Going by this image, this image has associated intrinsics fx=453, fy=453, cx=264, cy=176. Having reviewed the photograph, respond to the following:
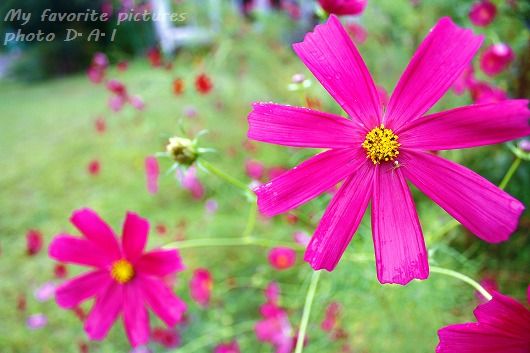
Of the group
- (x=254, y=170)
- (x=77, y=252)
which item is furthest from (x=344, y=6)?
(x=254, y=170)

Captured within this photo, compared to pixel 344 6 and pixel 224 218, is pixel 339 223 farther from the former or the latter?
pixel 224 218

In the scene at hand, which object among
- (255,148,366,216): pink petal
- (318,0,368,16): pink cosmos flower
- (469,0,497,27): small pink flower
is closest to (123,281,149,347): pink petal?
(255,148,366,216): pink petal

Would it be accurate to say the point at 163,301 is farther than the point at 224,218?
No

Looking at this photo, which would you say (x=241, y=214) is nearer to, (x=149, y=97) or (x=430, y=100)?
(x=430, y=100)

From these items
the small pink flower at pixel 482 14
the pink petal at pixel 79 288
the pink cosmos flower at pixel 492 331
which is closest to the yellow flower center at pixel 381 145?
the pink cosmos flower at pixel 492 331

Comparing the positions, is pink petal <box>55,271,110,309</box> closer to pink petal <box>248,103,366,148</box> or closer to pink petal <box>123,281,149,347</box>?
pink petal <box>123,281,149,347</box>

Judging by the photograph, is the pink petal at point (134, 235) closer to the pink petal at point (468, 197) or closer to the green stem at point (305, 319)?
the green stem at point (305, 319)

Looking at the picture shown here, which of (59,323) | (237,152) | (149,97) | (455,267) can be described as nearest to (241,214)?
(237,152)
